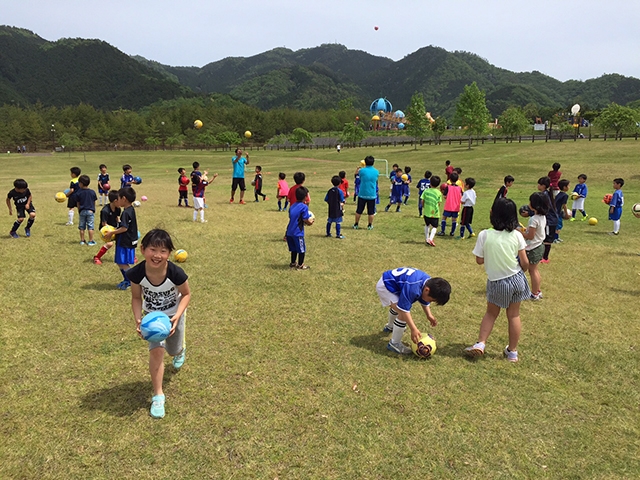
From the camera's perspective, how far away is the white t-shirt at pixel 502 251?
18.4ft

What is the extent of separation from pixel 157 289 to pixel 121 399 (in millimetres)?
1494

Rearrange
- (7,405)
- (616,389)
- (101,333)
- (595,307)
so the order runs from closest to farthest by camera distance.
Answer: (7,405) < (616,389) < (101,333) < (595,307)

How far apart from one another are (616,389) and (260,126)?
126m

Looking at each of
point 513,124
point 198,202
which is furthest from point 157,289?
point 513,124

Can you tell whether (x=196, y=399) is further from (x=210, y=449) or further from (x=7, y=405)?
(x=7, y=405)

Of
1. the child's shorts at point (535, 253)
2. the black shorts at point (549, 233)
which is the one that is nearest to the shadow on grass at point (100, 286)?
the child's shorts at point (535, 253)

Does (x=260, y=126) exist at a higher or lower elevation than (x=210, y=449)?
higher

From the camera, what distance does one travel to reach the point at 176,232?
13648mm

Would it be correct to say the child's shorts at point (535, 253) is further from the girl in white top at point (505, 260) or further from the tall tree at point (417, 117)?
the tall tree at point (417, 117)

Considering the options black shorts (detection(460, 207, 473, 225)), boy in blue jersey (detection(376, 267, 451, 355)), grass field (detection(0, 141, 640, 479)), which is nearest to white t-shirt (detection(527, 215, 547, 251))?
grass field (detection(0, 141, 640, 479))

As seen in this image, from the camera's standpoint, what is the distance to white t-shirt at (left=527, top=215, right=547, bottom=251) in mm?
7389

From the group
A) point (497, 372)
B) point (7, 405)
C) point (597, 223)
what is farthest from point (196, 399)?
point (597, 223)

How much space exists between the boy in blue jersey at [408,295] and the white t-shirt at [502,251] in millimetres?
809

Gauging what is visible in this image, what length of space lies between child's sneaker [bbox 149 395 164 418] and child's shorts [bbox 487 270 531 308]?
172 inches
